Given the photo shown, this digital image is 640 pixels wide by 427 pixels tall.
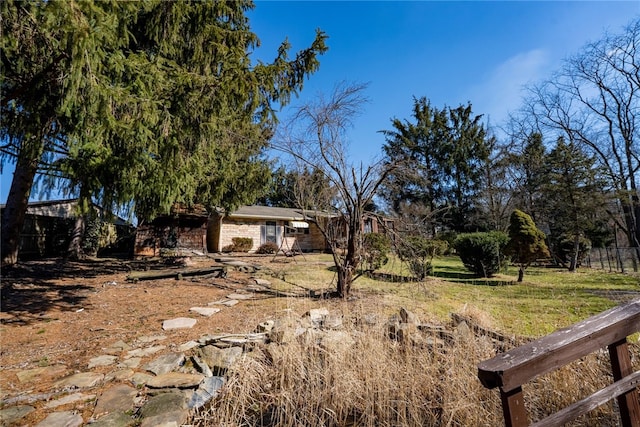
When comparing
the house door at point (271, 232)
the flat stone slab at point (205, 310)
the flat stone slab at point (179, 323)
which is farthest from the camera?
the house door at point (271, 232)

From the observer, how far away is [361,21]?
7367 millimetres

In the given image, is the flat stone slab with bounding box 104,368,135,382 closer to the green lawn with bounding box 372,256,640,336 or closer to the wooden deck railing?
the wooden deck railing

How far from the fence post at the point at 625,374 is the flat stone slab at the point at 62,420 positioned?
3.72 meters

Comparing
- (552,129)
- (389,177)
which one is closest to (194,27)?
(389,177)

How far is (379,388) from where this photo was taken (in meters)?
2.72

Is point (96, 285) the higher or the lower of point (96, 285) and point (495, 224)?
the lower

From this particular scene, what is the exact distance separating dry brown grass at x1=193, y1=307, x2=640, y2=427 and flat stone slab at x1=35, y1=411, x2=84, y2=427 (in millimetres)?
907

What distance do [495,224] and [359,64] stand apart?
64.0 feet

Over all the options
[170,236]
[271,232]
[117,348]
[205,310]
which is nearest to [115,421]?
[117,348]

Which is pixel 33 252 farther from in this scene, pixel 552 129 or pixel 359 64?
pixel 552 129

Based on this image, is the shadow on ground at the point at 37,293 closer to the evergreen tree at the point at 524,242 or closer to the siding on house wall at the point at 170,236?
the siding on house wall at the point at 170,236

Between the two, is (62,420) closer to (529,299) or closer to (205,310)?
(205,310)

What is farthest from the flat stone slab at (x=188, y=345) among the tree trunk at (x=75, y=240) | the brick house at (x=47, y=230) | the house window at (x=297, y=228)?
the house window at (x=297, y=228)

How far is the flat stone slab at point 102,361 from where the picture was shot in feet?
10.9
